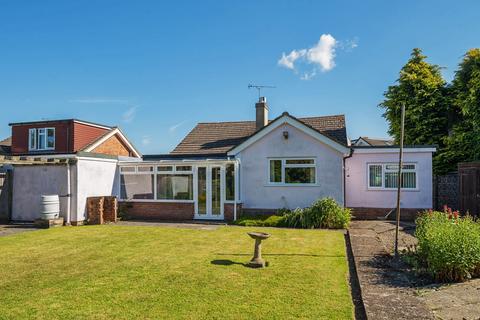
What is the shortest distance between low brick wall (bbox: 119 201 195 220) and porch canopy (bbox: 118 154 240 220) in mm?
160

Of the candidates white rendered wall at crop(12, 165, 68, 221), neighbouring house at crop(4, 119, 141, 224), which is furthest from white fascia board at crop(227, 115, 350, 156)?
white rendered wall at crop(12, 165, 68, 221)

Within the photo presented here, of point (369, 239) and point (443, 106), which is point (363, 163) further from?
point (443, 106)

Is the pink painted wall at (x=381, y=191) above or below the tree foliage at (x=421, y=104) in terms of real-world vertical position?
below

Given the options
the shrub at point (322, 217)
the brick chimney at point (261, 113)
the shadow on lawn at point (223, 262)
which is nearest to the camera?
the shadow on lawn at point (223, 262)

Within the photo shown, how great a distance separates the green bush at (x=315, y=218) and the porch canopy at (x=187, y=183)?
6.26 ft

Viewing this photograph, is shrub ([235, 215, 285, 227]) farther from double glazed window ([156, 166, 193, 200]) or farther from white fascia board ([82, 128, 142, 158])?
white fascia board ([82, 128, 142, 158])

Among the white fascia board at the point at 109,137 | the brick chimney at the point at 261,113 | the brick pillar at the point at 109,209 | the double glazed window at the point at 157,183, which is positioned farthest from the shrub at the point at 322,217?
the white fascia board at the point at 109,137

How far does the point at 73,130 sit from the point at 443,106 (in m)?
24.7

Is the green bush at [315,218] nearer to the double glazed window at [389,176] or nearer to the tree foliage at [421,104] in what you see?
the double glazed window at [389,176]

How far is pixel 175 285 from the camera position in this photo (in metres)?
6.47

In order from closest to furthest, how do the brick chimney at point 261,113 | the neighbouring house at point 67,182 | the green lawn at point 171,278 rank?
the green lawn at point 171,278 → the neighbouring house at point 67,182 → the brick chimney at point 261,113

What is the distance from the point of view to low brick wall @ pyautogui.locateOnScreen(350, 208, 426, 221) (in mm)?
15784

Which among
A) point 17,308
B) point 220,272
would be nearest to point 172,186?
point 220,272

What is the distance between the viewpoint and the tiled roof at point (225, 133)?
20.2 m
